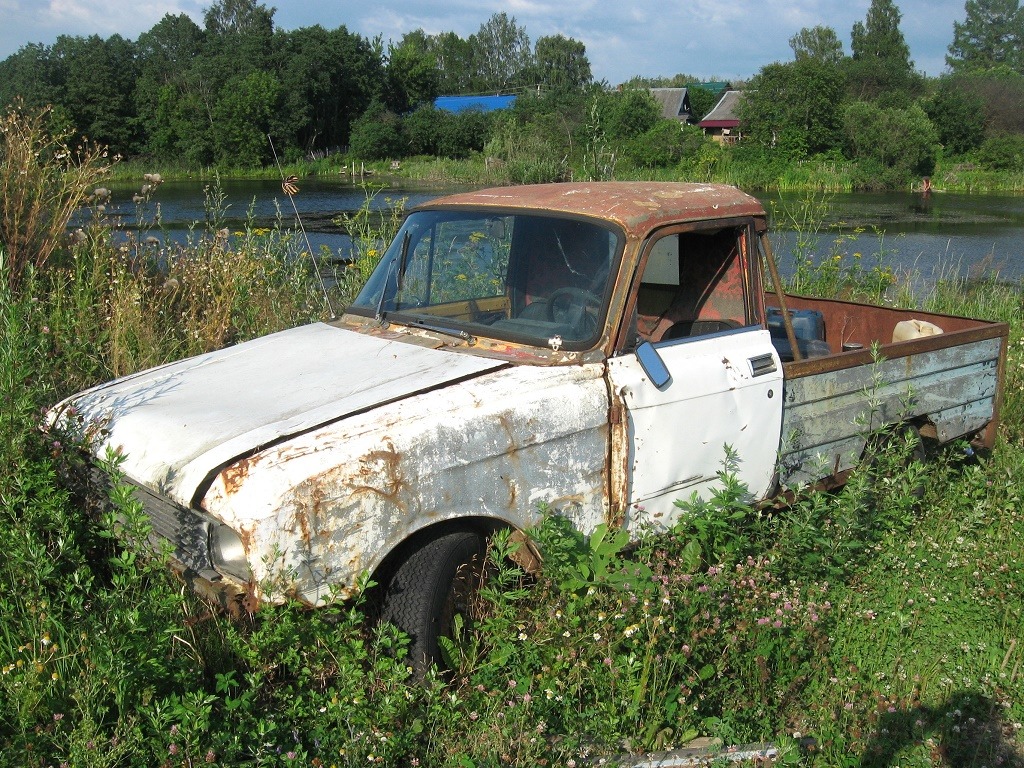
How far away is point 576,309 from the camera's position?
391 cm

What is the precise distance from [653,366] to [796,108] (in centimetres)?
4619

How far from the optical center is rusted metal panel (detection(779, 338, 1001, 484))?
14.4 feet

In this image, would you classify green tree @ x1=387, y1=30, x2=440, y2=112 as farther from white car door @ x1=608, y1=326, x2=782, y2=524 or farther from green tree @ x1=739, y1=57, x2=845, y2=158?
white car door @ x1=608, y1=326, x2=782, y2=524

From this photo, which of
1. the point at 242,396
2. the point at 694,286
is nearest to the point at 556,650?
the point at 242,396

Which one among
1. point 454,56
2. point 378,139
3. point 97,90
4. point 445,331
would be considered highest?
point 454,56

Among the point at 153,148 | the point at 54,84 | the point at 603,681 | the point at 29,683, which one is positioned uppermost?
the point at 54,84

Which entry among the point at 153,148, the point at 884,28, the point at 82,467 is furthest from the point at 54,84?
the point at 884,28

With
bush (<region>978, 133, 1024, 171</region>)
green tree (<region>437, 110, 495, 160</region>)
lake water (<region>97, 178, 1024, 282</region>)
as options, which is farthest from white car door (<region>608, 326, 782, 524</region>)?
bush (<region>978, 133, 1024, 171</region>)

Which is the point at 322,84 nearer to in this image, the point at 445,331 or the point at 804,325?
the point at 804,325

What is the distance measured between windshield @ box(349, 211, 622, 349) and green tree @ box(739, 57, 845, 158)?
39.4 m

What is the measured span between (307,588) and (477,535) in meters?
0.69

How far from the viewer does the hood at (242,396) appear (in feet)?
10.2

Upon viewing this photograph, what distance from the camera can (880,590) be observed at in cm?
435

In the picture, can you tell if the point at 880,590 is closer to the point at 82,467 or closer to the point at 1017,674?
the point at 1017,674
